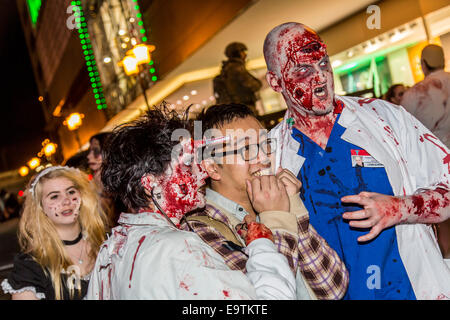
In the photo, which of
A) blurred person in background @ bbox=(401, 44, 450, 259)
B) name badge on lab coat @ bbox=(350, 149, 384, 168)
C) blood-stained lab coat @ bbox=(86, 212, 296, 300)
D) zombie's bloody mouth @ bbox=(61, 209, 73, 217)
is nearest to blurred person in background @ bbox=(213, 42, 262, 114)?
blurred person in background @ bbox=(401, 44, 450, 259)

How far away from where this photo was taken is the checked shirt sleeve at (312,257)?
5.37ft

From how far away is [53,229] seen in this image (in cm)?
295

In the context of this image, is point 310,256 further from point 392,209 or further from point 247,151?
point 247,151

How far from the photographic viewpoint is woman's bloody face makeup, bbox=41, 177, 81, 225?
300 centimetres

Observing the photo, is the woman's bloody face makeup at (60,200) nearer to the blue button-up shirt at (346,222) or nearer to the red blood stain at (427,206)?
the blue button-up shirt at (346,222)

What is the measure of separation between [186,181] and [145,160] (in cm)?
18

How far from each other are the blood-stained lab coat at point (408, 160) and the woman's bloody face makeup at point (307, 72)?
13 cm

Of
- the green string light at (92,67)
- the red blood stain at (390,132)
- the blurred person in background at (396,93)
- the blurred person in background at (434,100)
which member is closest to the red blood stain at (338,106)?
the red blood stain at (390,132)

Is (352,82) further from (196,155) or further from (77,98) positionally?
(77,98)

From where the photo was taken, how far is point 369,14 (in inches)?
380

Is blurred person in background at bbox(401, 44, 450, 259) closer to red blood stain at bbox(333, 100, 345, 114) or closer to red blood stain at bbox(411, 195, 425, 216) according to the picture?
red blood stain at bbox(333, 100, 345, 114)

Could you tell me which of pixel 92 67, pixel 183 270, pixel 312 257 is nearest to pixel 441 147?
pixel 312 257

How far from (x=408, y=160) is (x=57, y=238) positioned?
7.28 feet
